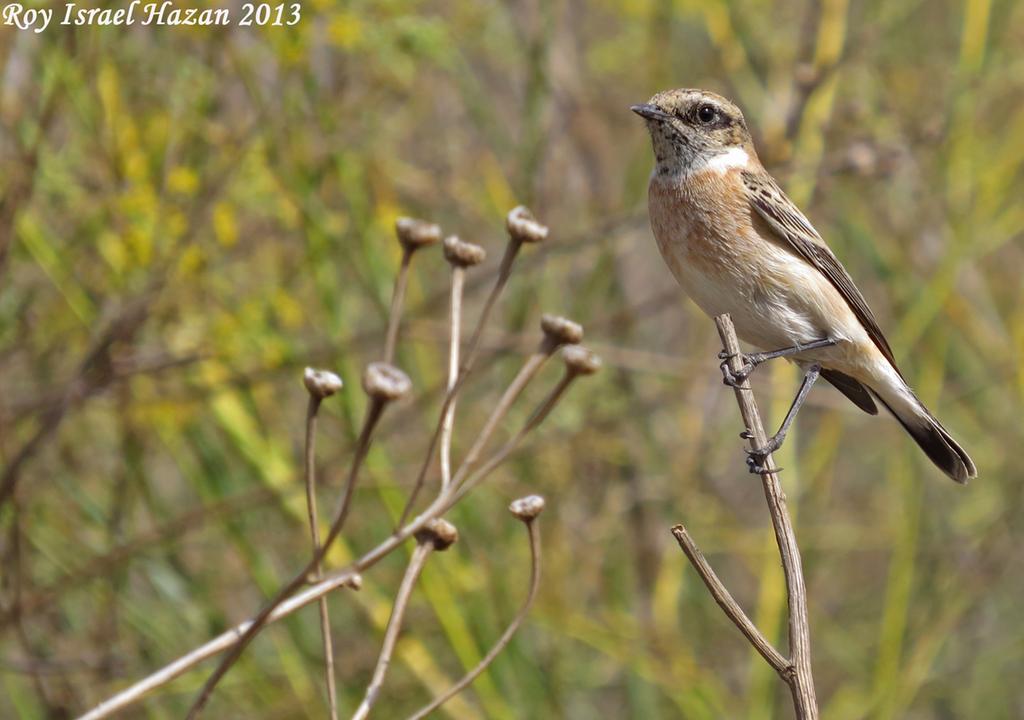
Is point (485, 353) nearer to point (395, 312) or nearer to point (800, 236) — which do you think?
point (800, 236)

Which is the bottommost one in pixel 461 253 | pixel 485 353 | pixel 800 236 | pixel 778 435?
pixel 485 353

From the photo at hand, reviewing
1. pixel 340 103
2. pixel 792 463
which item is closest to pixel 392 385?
pixel 340 103

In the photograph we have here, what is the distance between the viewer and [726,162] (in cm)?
410

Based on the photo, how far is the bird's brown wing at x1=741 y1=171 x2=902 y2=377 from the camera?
403cm

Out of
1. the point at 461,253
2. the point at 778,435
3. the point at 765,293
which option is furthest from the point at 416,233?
the point at 765,293

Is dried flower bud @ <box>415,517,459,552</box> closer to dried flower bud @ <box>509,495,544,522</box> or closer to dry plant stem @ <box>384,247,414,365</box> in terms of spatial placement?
dried flower bud @ <box>509,495,544,522</box>

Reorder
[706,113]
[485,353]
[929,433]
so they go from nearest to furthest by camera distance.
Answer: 1. [929,433]
2. [706,113]
3. [485,353]

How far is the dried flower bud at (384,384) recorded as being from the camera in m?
1.96

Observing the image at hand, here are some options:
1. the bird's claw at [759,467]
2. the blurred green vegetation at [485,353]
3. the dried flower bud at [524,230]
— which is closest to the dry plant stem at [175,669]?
the dried flower bud at [524,230]

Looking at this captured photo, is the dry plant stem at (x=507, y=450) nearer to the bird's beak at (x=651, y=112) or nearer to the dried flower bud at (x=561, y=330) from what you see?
the dried flower bud at (x=561, y=330)

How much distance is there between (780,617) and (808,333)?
1.79 m

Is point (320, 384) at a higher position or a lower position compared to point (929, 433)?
higher

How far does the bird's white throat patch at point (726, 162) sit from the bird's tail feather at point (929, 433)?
2.75ft

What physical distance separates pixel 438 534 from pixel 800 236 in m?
2.19
